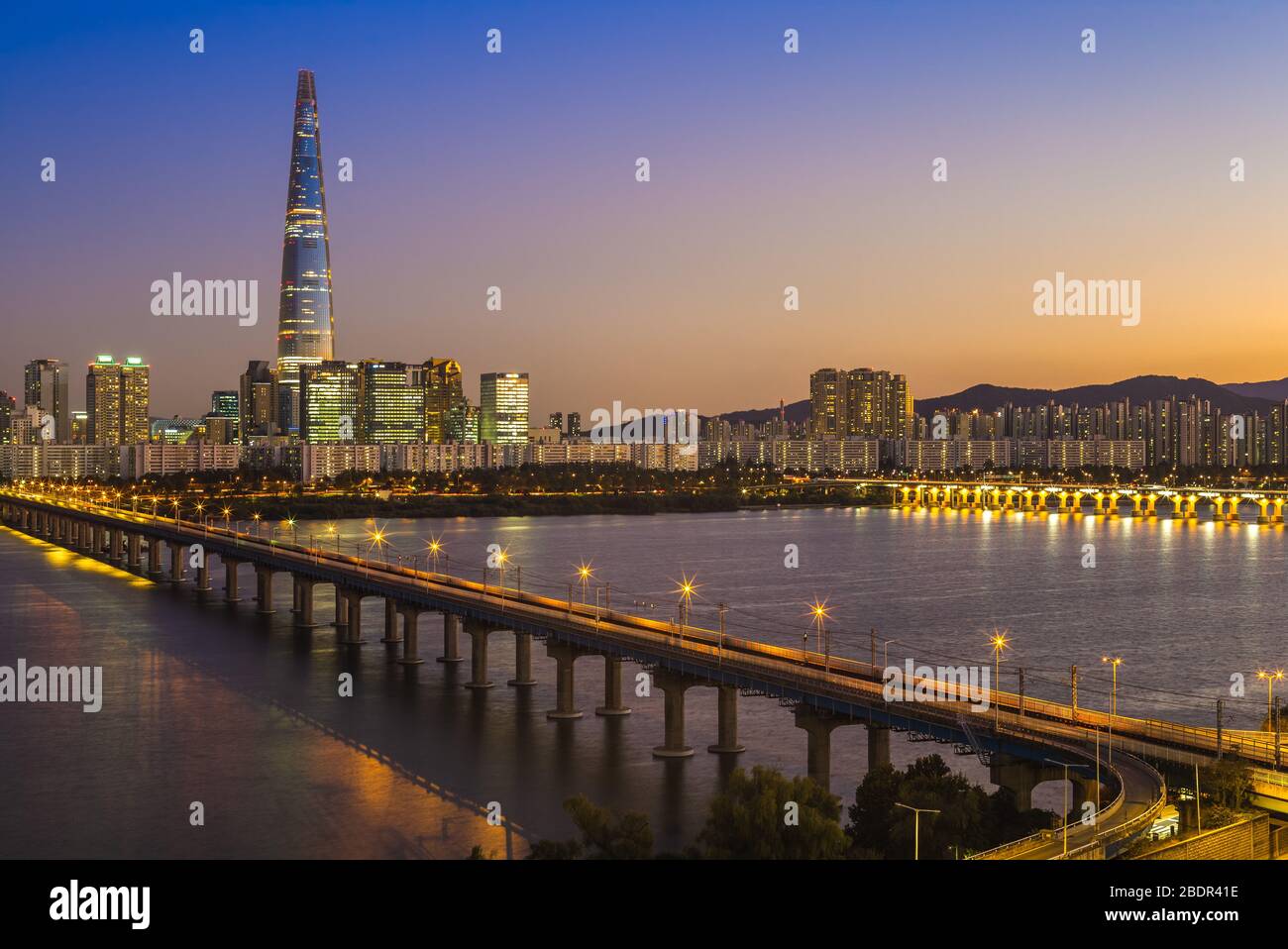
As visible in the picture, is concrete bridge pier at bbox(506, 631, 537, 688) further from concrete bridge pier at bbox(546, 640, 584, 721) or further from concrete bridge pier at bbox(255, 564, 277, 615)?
concrete bridge pier at bbox(255, 564, 277, 615)

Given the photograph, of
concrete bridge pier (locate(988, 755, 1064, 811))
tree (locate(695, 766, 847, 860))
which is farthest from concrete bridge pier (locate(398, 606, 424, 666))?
tree (locate(695, 766, 847, 860))

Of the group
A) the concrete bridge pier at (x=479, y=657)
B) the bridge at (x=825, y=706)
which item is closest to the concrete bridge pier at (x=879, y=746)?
the bridge at (x=825, y=706)

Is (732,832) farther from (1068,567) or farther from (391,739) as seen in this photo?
(1068,567)

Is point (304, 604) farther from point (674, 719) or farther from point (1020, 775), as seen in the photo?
point (1020, 775)

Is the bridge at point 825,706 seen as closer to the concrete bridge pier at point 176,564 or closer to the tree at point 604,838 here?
the tree at point 604,838
